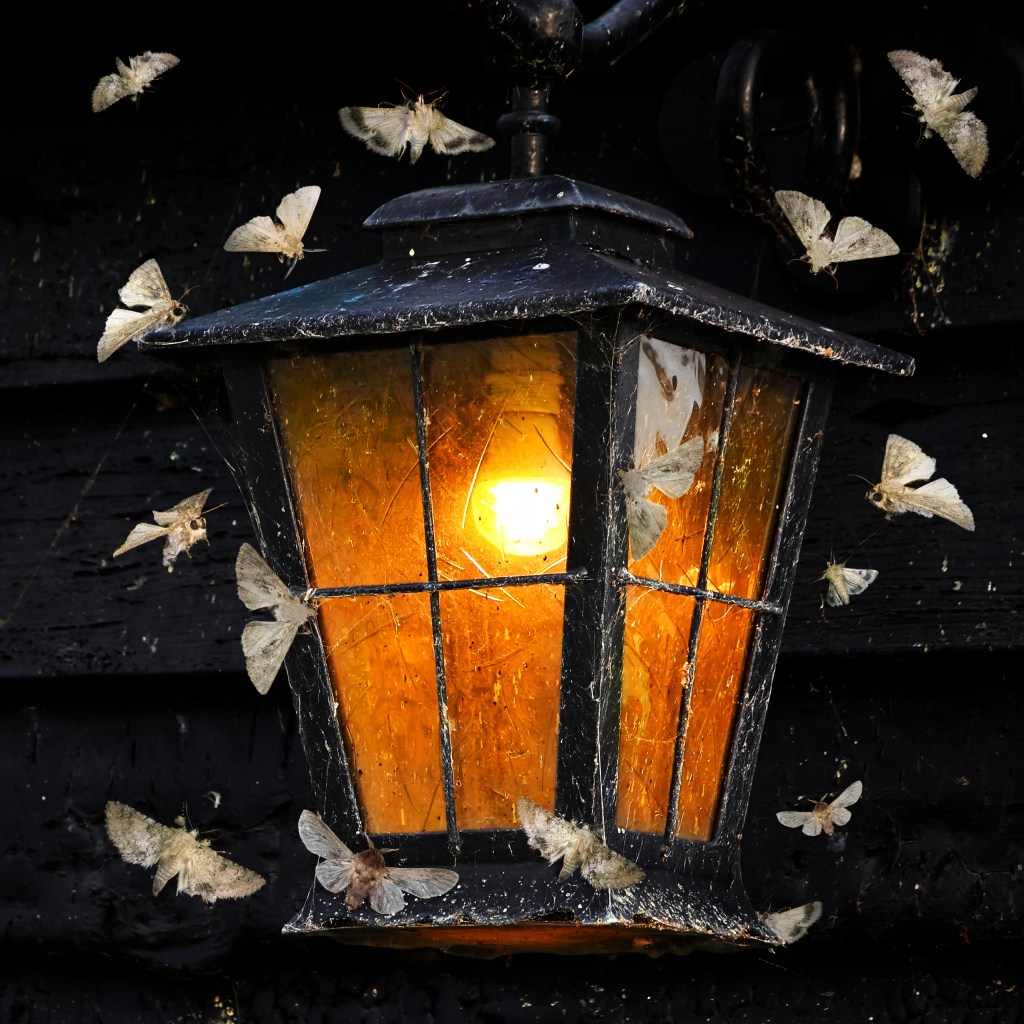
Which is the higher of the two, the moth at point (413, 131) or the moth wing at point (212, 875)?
the moth at point (413, 131)

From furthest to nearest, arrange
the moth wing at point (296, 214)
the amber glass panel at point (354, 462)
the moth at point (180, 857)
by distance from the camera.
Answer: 1. the moth at point (180, 857)
2. the moth wing at point (296, 214)
3. the amber glass panel at point (354, 462)

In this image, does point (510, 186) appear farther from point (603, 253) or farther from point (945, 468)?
point (945, 468)

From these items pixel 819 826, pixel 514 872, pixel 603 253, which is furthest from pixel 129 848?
pixel 603 253

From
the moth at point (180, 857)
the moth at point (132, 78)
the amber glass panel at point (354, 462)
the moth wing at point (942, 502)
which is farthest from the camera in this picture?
the moth at point (132, 78)

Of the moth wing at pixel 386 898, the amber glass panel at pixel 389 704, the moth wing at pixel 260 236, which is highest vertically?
the moth wing at pixel 260 236

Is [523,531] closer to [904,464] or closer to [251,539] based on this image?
[904,464]

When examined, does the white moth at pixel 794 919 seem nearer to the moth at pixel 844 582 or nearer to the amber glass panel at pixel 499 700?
the moth at pixel 844 582

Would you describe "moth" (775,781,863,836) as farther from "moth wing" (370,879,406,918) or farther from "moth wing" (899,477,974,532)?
"moth wing" (370,879,406,918)

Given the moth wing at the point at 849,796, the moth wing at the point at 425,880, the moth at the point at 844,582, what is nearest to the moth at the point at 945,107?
the moth at the point at 844,582
